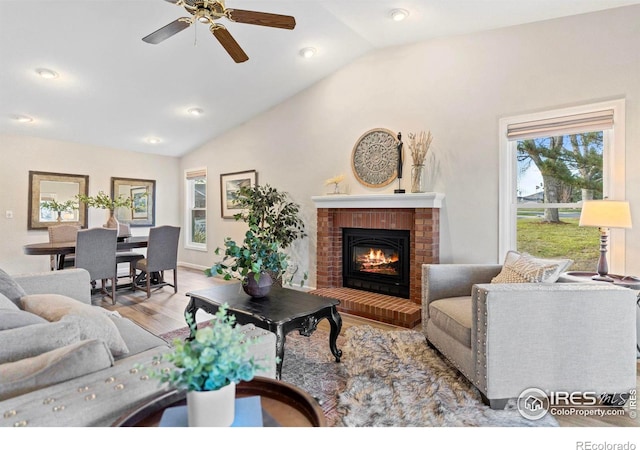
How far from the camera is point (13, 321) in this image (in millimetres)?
1315

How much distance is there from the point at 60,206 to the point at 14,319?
5.11 m

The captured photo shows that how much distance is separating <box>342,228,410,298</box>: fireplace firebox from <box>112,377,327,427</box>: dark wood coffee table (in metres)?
3.05

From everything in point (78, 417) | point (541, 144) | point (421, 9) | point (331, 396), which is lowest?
point (331, 396)

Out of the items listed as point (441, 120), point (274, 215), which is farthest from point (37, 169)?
point (441, 120)

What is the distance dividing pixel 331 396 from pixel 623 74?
10.9ft

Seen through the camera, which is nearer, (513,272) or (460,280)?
(513,272)

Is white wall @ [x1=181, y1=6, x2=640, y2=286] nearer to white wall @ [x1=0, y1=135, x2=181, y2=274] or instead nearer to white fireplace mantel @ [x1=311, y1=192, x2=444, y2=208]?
white fireplace mantel @ [x1=311, y1=192, x2=444, y2=208]

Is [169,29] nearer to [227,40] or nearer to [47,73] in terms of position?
[227,40]

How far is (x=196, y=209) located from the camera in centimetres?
688

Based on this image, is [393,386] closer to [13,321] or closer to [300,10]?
[13,321]

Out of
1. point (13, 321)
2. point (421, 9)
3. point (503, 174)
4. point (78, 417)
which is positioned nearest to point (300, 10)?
point (421, 9)

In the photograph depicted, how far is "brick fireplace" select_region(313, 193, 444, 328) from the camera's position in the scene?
11.8 ft

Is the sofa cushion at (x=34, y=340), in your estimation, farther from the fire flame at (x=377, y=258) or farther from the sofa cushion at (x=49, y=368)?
the fire flame at (x=377, y=258)

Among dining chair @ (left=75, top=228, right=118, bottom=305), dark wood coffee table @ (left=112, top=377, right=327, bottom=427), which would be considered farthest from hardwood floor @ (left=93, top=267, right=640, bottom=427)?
dark wood coffee table @ (left=112, top=377, right=327, bottom=427)
